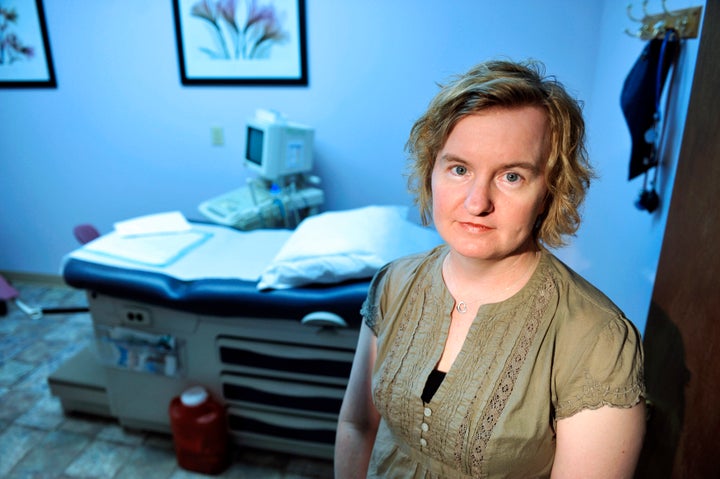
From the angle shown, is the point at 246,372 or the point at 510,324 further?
the point at 246,372

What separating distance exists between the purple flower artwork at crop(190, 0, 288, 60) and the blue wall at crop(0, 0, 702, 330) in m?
0.18

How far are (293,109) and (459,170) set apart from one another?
82.9 inches

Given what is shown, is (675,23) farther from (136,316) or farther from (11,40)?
(11,40)

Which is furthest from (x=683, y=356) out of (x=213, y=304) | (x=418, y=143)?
(x=213, y=304)

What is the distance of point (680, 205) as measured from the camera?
1.12 m

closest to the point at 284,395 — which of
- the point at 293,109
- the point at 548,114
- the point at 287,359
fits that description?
the point at 287,359

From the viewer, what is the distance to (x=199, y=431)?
1814mm

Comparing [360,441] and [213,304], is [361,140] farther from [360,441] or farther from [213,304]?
[360,441]

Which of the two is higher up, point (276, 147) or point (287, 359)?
point (276, 147)

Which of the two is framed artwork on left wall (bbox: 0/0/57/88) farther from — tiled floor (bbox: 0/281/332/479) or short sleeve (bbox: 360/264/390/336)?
short sleeve (bbox: 360/264/390/336)

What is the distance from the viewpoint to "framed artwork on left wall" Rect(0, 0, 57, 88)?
286 centimetres

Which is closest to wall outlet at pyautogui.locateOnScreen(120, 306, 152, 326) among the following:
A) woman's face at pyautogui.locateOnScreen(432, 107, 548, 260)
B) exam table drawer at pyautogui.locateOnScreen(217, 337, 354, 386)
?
exam table drawer at pyautogui.locateOnScreen(217, 337, 354, 386)

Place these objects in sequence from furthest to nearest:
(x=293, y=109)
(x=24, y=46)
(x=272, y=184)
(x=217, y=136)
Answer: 1. (x=24, y=46)
2. (x=217, y=136)
3. (x=293, y=109)
4. (x=272, y=184)

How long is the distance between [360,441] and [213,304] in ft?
Result: 2.84
